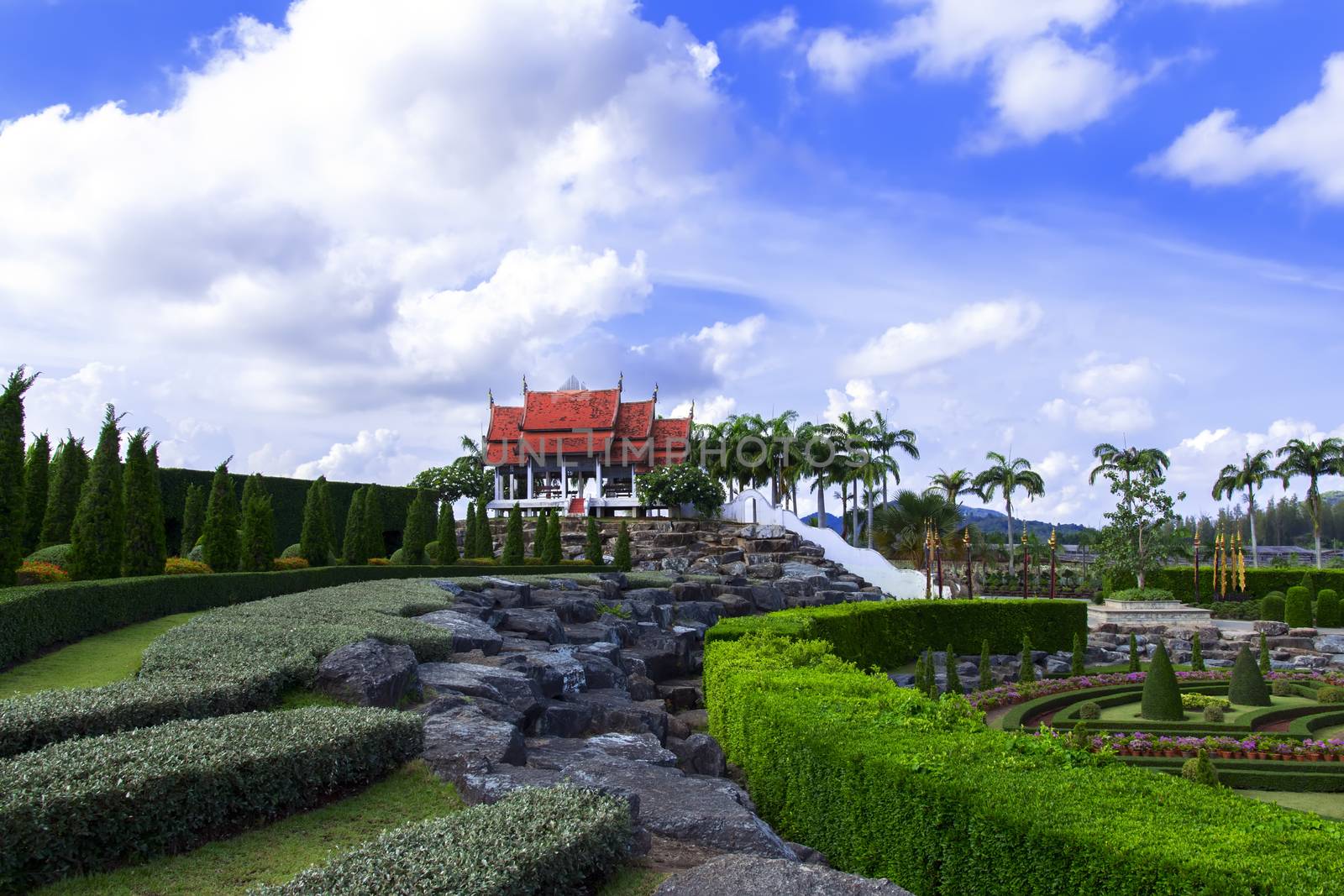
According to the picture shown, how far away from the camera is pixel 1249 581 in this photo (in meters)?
38.7

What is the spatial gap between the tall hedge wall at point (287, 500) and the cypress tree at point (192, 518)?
1305 mm

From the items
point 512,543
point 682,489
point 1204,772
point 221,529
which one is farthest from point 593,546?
point 1204,772

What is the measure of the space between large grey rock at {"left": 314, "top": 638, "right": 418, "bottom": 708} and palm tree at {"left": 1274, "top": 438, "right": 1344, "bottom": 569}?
62.3 metres

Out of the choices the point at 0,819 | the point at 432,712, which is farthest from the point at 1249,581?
the point at 0,819

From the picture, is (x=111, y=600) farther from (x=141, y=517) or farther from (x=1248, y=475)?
(x=1248, y=475)

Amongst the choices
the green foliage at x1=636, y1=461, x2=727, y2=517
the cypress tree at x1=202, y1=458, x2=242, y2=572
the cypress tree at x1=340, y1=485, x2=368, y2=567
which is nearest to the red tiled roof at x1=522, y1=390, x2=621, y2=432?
the green foliage at x1=636, y1=461, x2=727, y2=517

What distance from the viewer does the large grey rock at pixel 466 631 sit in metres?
11.8

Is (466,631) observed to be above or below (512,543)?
below

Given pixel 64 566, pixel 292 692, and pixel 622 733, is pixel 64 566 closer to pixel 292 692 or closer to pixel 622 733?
pixel 292 692

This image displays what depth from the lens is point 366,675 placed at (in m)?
8.33

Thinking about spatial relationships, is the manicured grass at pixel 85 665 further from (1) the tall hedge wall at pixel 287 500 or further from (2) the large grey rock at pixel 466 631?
(1) the tall hedge wall at pixel 287 500

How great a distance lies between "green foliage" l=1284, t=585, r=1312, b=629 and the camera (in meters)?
30.8

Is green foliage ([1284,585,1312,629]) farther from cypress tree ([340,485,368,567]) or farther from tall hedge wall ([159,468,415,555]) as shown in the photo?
tall hedge wall ([159,468,415,555])

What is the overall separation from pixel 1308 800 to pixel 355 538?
2483 centimetres
